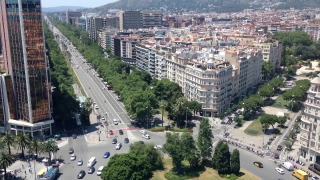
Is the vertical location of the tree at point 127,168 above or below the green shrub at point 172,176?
above

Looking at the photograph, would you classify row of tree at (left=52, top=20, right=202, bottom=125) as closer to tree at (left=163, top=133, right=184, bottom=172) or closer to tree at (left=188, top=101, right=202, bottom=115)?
tree at (left=188, top=101, right=202, bottom=115)

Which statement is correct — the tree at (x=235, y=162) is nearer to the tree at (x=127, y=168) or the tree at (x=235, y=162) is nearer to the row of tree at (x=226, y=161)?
the row of tree at (x=226, y=161)

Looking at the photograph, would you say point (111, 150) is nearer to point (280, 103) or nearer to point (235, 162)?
point (235, 162)

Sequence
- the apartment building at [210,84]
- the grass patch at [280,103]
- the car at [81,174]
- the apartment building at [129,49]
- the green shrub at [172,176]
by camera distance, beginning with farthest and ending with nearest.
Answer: the apartment building at [129,49]
the grass patch at [280,103]
the apartment building at [210,84]
the green shrub at [172,176]
the car at [81,174]

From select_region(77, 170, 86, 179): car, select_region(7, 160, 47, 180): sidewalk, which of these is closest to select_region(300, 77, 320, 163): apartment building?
select_region(77, 170, 86, 179): car

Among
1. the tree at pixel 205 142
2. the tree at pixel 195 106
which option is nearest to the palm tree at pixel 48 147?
the tree at pixel 205 142

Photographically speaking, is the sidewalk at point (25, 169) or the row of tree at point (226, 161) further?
the row of tree at point (226, 161)

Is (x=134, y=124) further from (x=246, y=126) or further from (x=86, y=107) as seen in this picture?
(x=246, y=126)
